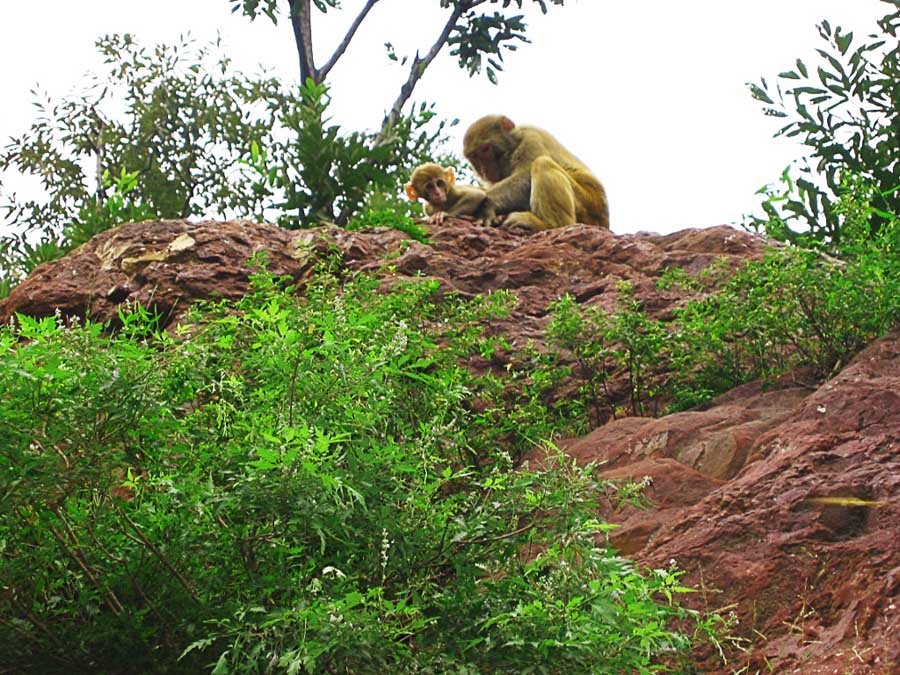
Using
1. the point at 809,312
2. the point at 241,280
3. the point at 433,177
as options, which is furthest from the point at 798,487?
the point at 433,177

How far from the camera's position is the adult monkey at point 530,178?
1177 cm

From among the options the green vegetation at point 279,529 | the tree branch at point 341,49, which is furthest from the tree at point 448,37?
the green vegetation at point 279,529

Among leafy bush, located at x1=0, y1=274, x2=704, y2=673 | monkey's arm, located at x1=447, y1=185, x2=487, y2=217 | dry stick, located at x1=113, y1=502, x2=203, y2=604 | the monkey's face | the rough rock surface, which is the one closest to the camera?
leafy bush, located at x1=0, y1=274, x2=704, y2=673

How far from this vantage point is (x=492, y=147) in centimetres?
1277

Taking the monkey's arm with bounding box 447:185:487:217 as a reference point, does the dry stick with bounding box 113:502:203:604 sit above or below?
below

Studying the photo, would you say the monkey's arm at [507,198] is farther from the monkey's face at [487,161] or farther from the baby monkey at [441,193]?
the monkey's face at [487,161]

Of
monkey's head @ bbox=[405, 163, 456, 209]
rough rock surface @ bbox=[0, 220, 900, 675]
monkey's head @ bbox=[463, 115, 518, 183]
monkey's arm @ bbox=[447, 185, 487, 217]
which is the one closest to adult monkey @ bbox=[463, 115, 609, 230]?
monkey's head @ bbox=[463, 115, 518, 183]

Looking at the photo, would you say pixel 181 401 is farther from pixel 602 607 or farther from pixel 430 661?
pixel 602 607

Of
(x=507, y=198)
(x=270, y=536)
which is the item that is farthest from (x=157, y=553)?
(x=507, y=198)

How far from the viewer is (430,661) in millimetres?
4469

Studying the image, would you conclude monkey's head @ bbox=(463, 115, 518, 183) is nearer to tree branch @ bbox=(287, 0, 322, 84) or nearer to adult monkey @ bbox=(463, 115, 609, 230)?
adult monkey @ bbox=(463, 115, 609, 230)

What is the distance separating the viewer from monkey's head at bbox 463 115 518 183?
41.9ft

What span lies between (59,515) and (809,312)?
4.55m

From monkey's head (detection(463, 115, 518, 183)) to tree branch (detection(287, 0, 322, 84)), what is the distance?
689cm
